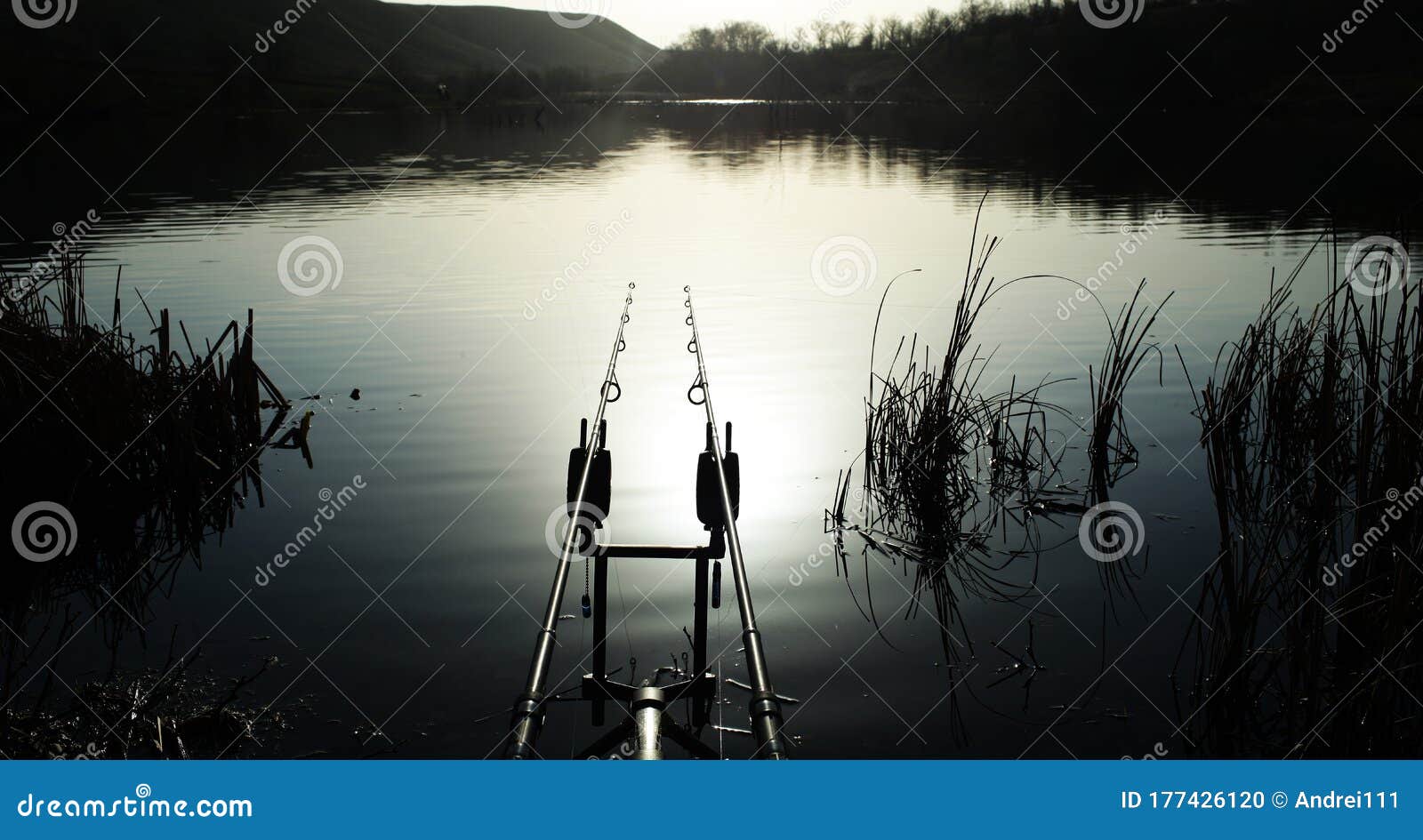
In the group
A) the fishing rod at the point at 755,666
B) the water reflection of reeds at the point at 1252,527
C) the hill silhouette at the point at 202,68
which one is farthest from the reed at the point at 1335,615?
the hill silhouette at the point at 202,68

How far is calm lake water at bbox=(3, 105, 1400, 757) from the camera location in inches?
225

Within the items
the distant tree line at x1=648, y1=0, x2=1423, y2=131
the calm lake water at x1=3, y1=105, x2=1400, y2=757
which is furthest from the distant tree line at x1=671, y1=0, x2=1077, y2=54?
the calm lake water at x1=3, y1=105, x2=1400, y2=757

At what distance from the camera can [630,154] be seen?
157 ft

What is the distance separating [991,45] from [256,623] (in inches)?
4180

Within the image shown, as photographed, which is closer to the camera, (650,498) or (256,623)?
(256,623)

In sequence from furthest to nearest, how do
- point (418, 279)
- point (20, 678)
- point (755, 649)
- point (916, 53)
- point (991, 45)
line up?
point (916, 53) < point (991, 45) < point (418, 279) < point (20, 678) < point (755, 649)

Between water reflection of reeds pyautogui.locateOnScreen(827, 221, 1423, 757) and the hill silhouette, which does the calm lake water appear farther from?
the hill silhouette

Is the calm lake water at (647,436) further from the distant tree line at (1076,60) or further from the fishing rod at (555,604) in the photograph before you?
the distant tree line at (1076,60)

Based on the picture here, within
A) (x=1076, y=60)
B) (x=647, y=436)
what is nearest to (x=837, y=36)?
(x=1076, y=60)

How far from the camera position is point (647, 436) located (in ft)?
32.4

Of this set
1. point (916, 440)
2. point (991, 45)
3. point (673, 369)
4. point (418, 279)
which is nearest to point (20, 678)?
point (916, 440)

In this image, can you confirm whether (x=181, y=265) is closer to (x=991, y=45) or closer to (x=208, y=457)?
(x=208, y=457)

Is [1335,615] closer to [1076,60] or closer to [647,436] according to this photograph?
[647,436]

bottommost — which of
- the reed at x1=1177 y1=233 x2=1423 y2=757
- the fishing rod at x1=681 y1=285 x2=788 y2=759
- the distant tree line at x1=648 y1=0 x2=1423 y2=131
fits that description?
the reed at x1=1177 y1=233 x2=1423 y2=757
